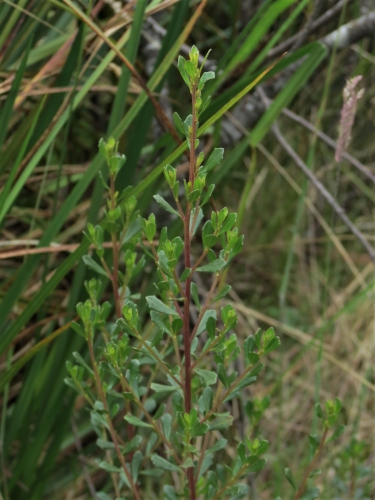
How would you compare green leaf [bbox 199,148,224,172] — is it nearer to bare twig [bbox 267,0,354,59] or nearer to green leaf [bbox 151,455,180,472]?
green leaf [bbox 151,455,180,472]

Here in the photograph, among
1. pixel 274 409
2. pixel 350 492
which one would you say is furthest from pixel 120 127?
pixel 274 409

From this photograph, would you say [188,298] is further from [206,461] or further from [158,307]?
[206,461]

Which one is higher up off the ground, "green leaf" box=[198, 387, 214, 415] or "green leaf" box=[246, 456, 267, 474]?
"green leaf" box=[198, 387, 214, 415]

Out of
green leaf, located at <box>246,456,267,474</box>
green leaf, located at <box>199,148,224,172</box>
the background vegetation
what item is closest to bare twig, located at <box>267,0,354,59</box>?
the background vegetation

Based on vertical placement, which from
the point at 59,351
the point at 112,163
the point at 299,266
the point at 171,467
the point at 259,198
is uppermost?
the point at 112,163

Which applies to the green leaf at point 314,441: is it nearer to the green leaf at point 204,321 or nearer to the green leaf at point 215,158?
the green leaf at point 204,321

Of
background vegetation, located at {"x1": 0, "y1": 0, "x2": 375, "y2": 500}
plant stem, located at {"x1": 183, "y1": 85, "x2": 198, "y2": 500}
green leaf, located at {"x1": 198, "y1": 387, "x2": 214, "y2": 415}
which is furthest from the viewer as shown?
background vegetation, located at {"x1": 0, "y1": 0, "x2": 375, "y2": 500}

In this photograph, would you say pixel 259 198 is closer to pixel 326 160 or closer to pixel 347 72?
pixel 326 160

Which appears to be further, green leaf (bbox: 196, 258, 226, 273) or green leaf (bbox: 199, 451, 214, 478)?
green leaf (bbox: 199, 451, 214, 478)

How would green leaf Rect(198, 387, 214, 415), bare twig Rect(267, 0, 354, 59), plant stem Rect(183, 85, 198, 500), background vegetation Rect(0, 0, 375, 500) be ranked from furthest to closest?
bare twig Rect(267, 0, 354, 59) < background vegetation Rect(0, 0, 375, 500) < green leaf Rect(198, 387, 214, 415) < plant stem Rect(183, 85, 198, 500)
